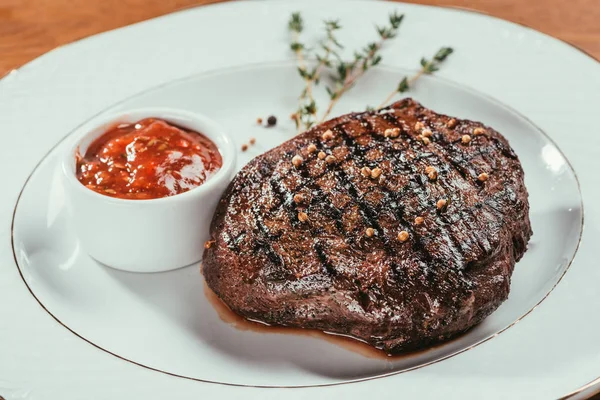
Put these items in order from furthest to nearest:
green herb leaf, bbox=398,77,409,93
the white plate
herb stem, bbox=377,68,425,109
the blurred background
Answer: the blurred background
herb stem, bbox=377,68,425,109
green herb leaf, bbox=398,77,409,93
the white plate

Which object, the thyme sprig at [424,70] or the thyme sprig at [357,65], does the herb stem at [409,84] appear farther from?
the thyme sprig at [357,65]

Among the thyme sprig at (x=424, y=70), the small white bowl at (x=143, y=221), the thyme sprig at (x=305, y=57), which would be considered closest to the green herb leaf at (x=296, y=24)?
the thyme sprig at (x=305, y=57)

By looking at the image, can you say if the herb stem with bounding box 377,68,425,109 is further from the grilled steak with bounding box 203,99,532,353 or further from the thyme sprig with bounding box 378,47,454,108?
the grilled steak with bounding box 203,99,532,353

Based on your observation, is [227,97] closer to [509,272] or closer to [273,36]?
[273,36]

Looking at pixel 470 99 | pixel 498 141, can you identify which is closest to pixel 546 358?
pixel 498 141

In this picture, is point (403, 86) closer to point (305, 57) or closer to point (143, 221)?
point (305, 57)

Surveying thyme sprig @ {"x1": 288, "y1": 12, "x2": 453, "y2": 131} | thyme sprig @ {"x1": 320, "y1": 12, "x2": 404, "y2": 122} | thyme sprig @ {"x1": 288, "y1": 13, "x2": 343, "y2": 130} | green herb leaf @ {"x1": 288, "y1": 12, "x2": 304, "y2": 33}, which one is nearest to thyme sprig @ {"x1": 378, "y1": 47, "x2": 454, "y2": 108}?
thyme sprig @ {"x1": 288, "y1": 12, "x2": 453, "y2": 131}
